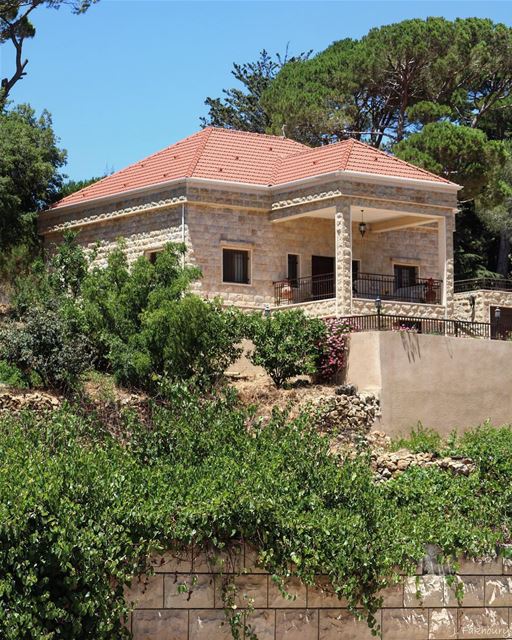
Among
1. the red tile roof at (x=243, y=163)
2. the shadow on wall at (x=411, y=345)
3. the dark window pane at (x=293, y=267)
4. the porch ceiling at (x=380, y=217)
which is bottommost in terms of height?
the shadow on wall at (x=411, y=345)

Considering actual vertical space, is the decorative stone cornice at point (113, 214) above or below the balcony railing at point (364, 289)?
above

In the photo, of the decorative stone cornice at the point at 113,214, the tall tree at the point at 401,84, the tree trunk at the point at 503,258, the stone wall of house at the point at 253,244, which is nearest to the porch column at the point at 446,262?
the stone wall of house at the point at 253,244

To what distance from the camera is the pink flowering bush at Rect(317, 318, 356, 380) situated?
26719 mm

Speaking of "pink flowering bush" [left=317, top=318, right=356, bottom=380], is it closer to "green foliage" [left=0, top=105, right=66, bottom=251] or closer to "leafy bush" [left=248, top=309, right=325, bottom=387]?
"leafy bush" [left=248, top=309, right=325, bottom=387]

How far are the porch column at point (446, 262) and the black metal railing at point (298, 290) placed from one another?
2.81 meters

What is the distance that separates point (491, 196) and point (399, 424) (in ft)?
68.1

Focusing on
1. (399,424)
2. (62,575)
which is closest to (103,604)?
(62,575)

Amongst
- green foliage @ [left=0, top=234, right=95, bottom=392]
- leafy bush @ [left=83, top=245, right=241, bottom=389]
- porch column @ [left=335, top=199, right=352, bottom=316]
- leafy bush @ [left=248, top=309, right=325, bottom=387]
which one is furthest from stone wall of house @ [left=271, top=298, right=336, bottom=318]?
green foliage @ [left=0, top=234, right=95, bottom=392]

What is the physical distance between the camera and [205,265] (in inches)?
1191

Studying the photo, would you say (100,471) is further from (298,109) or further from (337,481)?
(298,109)

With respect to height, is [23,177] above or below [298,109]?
below

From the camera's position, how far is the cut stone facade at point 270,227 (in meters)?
29.8

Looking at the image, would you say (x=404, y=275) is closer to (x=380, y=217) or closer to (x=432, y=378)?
(x=380, y=217)

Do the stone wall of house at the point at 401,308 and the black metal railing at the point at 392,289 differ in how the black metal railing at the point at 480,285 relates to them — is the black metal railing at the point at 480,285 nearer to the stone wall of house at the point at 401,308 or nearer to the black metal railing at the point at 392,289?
the black metal railing at the point at 392,289
